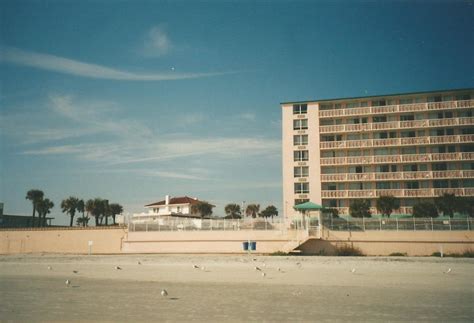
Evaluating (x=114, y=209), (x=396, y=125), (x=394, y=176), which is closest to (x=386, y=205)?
(x=394, y=176)

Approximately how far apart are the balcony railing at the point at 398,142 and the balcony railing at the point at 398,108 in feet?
12.6

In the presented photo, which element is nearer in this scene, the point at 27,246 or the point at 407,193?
the point at 27,246

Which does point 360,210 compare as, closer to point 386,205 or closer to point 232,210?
point 386,205

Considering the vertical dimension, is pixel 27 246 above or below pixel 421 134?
below

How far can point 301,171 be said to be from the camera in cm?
6081

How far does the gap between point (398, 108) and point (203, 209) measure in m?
43.7

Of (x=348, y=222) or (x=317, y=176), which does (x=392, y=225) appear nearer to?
(x=348, y=222)

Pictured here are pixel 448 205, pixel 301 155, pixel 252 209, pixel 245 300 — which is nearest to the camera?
pixel 245 300

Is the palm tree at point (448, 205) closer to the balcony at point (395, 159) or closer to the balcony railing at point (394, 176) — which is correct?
the balcony railing at point (394, 176)

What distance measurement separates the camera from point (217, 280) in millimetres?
18094

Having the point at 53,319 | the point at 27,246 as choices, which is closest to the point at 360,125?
the point at 27,246

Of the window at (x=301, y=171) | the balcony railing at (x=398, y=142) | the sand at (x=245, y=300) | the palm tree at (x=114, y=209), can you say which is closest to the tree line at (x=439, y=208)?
the balcony railing at (x=398, y=142)

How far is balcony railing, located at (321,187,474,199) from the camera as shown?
55.5m

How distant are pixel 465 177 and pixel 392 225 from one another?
71.5 feet
